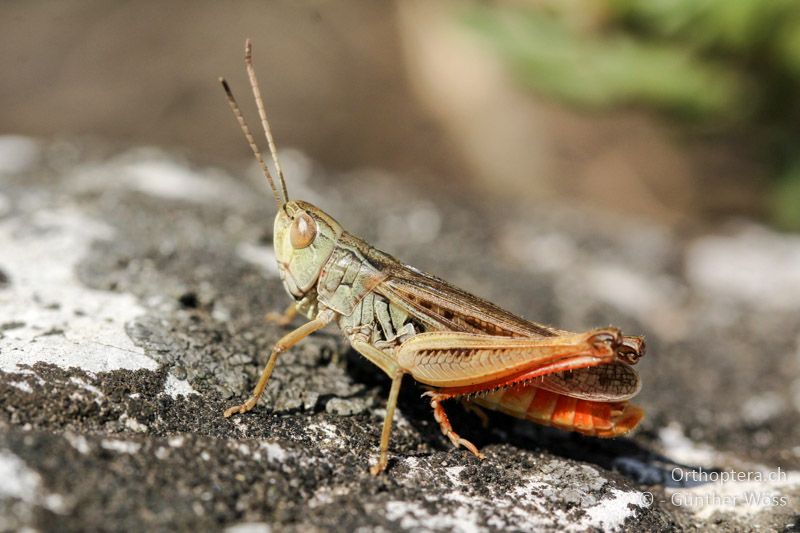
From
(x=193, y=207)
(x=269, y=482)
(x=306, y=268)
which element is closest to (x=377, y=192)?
(x=193, y=207)

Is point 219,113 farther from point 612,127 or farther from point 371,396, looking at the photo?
point 371,396

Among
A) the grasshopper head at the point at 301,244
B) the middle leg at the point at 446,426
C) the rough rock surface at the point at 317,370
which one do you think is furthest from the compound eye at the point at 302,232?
the middle leg at the point at 446,426

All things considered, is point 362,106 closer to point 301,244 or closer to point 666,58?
point 666,58

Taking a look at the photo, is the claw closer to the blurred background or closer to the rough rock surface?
the rough rock surface

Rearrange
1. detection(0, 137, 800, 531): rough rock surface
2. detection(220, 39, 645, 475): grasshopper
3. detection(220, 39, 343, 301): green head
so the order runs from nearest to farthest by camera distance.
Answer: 1. detection(0, 137, 800, 531): rough rock surface
2. detection(220, 39, 645, 475): grasshopper
3. detection(220, 39, 343, 301): green head

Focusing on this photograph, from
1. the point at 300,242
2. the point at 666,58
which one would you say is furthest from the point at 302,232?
the point at 666,58

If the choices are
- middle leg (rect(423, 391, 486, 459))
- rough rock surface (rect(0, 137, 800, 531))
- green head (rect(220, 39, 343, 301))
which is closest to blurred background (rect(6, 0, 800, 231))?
rough rock surface (rect(0, 137, 800, 531))
